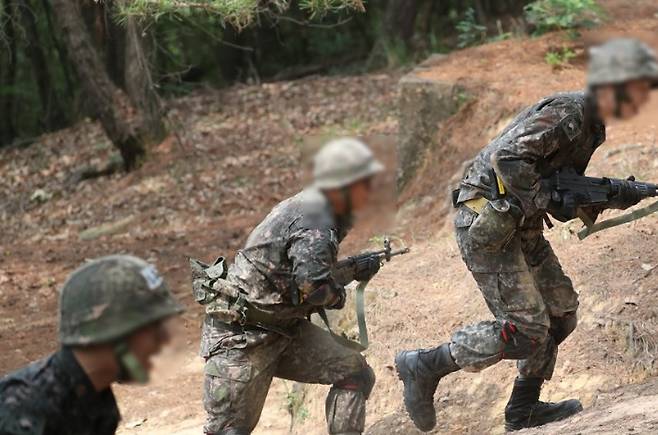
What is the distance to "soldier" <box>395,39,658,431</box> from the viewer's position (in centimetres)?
510

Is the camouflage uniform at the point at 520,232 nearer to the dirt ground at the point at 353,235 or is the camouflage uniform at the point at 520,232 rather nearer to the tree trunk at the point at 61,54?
the dirt ground at the point at 353,235

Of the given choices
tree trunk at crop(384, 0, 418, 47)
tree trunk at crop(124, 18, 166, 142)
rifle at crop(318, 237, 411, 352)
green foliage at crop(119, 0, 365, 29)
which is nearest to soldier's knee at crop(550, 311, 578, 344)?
rifle at crop(318, 237, 411, 352)

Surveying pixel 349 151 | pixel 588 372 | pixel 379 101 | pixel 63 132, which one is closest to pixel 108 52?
pixel 63 132

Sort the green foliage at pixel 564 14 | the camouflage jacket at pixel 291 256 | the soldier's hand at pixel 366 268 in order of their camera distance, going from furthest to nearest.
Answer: the green foliage at pixel 564 14
the soldier's hand at pixel 366 268
the camouflage jacket at pixel 291 256

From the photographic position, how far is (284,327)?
5.41m

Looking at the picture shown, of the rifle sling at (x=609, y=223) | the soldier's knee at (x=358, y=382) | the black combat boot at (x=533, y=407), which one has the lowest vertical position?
the black combat boot at (x=533, y=407)

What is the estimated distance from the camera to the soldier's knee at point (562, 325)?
5828mm

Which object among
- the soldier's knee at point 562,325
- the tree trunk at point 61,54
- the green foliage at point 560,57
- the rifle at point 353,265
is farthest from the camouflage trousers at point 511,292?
the tree trunk at point 61,54

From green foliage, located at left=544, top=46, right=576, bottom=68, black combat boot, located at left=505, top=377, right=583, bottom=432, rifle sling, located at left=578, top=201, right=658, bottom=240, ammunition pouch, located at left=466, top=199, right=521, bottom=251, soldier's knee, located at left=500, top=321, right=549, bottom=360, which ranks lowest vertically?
black combat boot, located at left=505, top=377, right=583, bottom=432

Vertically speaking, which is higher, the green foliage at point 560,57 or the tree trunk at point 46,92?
the green foliage at point 560,57

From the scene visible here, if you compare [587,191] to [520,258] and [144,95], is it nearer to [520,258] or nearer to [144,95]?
[520,258]

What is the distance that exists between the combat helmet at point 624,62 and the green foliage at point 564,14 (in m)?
6.92

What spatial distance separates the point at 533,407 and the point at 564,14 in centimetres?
643

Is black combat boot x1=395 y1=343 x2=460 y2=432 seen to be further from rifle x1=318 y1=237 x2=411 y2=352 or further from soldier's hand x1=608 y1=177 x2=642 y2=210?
soldier's hand x1=608 y1=177 x2=642 y2=210
